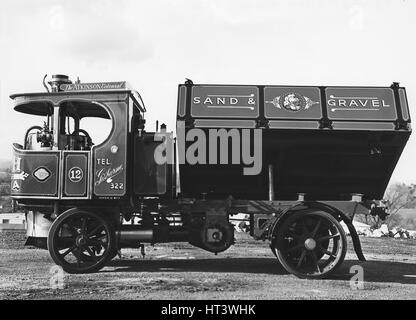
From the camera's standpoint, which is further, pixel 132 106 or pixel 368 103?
pixel 132 106

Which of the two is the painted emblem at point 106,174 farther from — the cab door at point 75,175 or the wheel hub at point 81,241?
the wheel hub at point 81,241

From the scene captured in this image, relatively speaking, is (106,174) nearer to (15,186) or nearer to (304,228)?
(15,186)

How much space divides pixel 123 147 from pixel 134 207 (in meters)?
1.08

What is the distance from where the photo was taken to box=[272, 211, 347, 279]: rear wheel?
7301 mm

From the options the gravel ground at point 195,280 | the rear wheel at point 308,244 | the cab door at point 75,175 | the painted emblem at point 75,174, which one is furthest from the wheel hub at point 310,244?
the painted emblem at point 75,174

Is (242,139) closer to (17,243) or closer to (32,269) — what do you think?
(32,269)

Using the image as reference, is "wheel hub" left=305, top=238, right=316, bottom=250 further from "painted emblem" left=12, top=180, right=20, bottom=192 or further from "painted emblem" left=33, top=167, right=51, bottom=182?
"painted emblem" left=12, top=180, right=20, bottom=192

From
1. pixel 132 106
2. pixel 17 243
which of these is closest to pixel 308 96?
pixel 132 106

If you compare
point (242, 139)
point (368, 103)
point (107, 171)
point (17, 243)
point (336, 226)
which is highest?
point (368, 103)

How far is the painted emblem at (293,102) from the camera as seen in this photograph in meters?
7.26

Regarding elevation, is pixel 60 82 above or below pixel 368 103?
above

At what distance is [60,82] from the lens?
797 centimetres

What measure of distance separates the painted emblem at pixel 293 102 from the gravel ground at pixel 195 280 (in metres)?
2.67

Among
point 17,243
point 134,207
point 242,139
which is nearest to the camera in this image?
point 242,139
